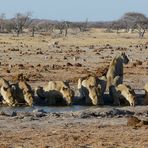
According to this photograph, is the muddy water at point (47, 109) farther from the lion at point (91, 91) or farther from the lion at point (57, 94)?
the lion at point (91, 91)

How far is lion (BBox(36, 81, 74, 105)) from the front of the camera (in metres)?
25.1

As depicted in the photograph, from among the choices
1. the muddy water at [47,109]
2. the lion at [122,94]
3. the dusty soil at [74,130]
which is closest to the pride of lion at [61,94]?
the lion at [122,94]

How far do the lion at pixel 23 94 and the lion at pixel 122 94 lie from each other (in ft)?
11.0

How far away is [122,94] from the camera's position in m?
25.3

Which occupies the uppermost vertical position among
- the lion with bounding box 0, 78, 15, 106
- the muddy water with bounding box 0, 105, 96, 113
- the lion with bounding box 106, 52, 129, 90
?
the lion with bounding box 106, 52, 129, 90

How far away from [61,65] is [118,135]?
26796 millimetres

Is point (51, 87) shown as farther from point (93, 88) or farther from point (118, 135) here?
point (118, 135)

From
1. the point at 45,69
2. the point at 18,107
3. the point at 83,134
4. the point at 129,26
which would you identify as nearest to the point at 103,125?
the point at 83,134

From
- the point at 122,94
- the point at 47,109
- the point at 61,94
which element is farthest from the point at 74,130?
the point at 122,94

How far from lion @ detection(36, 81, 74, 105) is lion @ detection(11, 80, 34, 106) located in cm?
68

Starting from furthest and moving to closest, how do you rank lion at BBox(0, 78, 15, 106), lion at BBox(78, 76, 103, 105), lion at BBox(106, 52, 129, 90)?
lion at BBox(106, 52, 129, 90)
lion at BBox(78, 76, 103, 105)
lion at BBox(0, 78, 15, 106)

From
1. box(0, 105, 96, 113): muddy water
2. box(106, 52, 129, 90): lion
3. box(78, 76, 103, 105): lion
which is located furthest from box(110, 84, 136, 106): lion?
box(106, 52, 129, 90): lion

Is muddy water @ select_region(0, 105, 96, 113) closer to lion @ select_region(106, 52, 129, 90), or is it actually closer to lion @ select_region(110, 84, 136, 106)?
lion @ select_region(110, 84, 136, 106)

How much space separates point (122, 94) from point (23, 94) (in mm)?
3975
